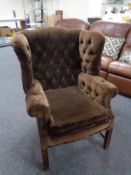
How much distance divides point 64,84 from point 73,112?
52 cm

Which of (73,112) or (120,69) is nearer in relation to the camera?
(73,112)

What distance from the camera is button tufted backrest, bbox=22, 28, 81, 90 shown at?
55.2 inches

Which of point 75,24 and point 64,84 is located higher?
point 75,24

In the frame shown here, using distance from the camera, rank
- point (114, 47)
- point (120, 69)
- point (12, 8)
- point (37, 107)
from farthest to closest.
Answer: point (12, 8) < point (114, 47) < point (120, 69) < point (37, 107)

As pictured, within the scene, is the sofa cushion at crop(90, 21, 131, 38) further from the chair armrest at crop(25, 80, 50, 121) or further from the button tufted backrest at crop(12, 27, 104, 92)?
the chair armrest at crop(25, 80, 50, 121)

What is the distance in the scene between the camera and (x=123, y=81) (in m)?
2.12

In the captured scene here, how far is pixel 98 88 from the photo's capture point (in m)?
1.22

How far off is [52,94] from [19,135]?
23.6 inches

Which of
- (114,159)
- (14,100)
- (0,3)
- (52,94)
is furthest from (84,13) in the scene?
(114,159)

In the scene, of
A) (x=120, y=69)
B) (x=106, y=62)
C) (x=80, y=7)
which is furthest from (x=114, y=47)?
(x=80, y=7)

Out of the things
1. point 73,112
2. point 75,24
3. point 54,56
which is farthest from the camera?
point 75,24

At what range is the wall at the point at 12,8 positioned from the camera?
5.75 metres

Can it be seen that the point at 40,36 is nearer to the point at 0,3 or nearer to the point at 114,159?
the point at 114,159

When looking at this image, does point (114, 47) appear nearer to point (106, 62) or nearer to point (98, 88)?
point (106, 62)
